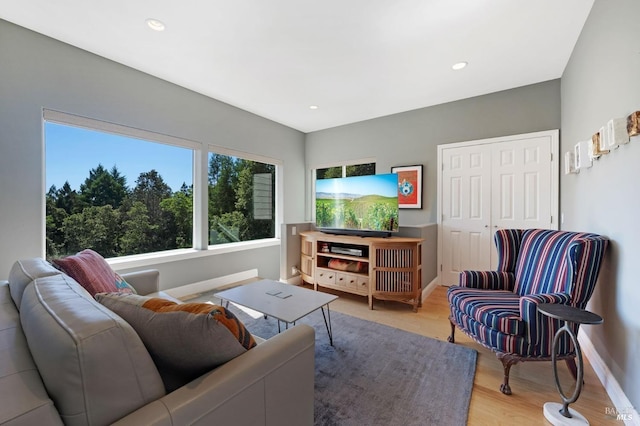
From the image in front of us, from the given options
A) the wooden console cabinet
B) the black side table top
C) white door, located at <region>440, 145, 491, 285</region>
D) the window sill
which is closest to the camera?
the black side table top

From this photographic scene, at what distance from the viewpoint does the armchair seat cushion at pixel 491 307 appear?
171cm

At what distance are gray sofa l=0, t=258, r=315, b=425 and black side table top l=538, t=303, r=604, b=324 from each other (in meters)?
1.39

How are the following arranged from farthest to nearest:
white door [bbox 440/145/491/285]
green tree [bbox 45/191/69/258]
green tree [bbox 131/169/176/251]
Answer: white door [bbox 440/145/491/285]
green tree [bbox 131/169/176/251]
green tree [bbox 45/191/69/258]

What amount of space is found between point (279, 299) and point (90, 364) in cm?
154

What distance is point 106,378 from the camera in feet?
2.15

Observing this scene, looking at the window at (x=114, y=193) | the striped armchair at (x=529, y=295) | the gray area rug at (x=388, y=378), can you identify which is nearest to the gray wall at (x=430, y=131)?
the striped armchair at (x=529, y=295)

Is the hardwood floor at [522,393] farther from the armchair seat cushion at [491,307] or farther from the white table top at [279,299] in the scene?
the white table top at [279,299]

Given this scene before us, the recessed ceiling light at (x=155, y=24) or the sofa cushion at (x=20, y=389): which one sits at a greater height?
the recessed ceiling light at (x=155, y=24)

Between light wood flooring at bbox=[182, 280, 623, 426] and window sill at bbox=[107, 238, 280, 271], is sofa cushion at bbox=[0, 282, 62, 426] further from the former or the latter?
window sill at bbox=[107, 238, 280, 271]

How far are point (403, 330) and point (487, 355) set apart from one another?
2.23 ft

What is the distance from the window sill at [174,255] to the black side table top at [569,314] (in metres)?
3.51

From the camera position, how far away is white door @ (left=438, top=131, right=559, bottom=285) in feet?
10.7

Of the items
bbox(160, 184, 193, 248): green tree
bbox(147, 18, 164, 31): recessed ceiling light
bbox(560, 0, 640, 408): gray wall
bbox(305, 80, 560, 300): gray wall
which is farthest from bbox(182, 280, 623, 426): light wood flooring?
bbox(147, 18, 164, 31): recessed ceiling light

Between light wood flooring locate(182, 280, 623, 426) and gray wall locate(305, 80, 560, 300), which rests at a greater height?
gray wall locate(305, 80, 560, 300)
